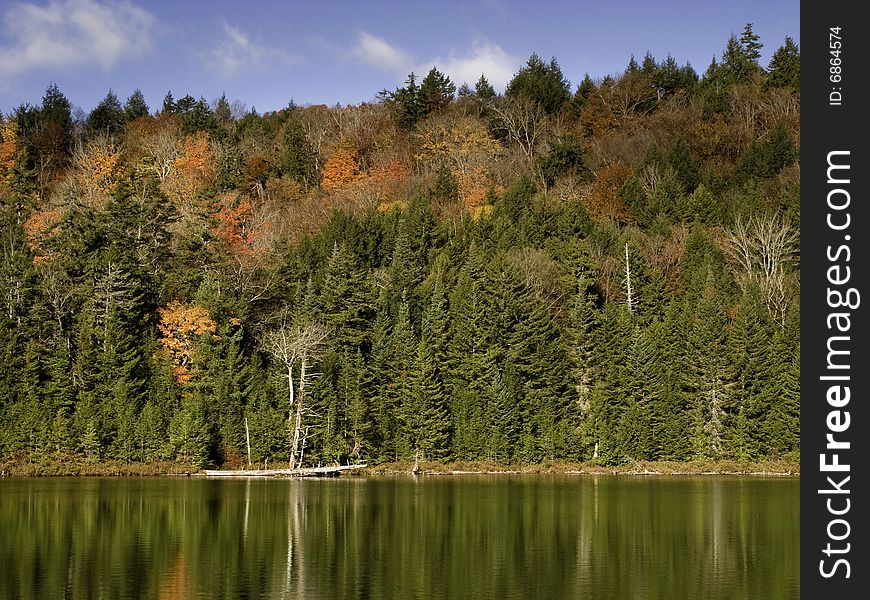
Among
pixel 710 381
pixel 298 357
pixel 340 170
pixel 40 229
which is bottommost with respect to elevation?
pixel 710 381

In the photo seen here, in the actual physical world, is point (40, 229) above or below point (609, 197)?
below

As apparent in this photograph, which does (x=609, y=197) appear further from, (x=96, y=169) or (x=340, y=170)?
(x=96, y=169)

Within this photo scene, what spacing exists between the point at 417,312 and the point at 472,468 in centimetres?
1611

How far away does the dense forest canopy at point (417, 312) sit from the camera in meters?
83.6

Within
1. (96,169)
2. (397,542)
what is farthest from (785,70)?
(397,542)

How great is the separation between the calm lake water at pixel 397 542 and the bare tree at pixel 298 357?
12433 millimetres

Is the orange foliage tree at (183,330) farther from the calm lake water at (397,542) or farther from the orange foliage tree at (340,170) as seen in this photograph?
the orange foliage tree at (340,170)

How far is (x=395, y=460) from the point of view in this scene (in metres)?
85.9

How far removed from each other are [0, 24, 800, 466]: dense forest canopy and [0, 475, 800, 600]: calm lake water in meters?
16.4

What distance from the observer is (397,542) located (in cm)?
4350

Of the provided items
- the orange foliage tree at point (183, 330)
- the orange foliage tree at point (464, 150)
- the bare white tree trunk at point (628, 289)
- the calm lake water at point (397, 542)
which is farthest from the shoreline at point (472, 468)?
the orange foliage tree at point (464, 150)

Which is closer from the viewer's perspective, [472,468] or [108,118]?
[472,468]
